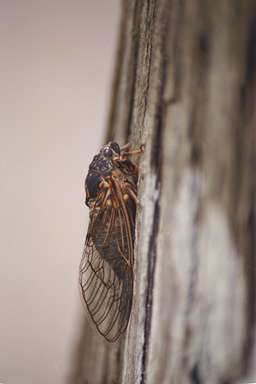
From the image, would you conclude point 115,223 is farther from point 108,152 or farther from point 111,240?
point 108,152

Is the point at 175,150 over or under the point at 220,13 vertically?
under

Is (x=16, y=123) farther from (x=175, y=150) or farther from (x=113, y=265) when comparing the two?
(x=175, y=150)

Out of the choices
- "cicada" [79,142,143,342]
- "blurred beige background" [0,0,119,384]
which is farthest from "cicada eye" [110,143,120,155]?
"blurred beige background" [0,0,119,384]

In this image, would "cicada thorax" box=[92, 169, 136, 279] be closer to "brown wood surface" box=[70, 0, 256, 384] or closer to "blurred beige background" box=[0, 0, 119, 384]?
"brown wood surface" box=[70, 0, 256, 384]

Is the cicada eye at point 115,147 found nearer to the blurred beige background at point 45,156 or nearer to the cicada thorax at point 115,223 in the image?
the cicada thorax at point 115,223

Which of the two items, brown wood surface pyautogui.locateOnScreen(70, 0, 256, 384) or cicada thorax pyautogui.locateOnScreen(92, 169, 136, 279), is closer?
brown wood surface pyautogui.locateOnScreen(70, 0, 256, 384)

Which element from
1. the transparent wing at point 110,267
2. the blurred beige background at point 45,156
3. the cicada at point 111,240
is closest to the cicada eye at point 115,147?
the cicada at point 111,240

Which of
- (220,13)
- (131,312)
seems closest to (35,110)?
(131,312)
